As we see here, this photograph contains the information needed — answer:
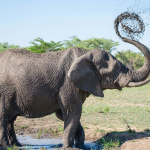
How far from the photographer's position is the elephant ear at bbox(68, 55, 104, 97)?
6.09m

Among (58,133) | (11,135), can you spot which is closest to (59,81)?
(11,135)

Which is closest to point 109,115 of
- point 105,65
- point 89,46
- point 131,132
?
point 131,132

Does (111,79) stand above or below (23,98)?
above

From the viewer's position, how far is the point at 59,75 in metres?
6.21

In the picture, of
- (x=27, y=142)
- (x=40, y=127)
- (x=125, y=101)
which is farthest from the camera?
(x=125, y=101)

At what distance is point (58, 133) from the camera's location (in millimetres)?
8430

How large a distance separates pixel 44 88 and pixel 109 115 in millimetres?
5211

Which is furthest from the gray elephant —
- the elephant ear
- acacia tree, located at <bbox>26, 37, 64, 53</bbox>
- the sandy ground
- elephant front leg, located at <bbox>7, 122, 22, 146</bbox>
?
acacia tree, located at <bbox>26, 37, 64, 53</bbox>

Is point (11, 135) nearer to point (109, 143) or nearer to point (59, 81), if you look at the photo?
point (59, 81)

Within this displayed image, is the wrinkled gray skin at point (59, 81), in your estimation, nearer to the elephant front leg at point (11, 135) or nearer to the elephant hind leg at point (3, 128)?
the elephant hind leg at point (3, 128)

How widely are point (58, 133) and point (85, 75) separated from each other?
2886mm

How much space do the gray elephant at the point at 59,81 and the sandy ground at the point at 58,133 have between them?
145 centimetres

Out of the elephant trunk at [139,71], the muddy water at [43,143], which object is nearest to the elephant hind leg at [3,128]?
the muddy water at [43,143]

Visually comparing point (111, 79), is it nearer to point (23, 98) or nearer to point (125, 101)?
point (23, 98)
